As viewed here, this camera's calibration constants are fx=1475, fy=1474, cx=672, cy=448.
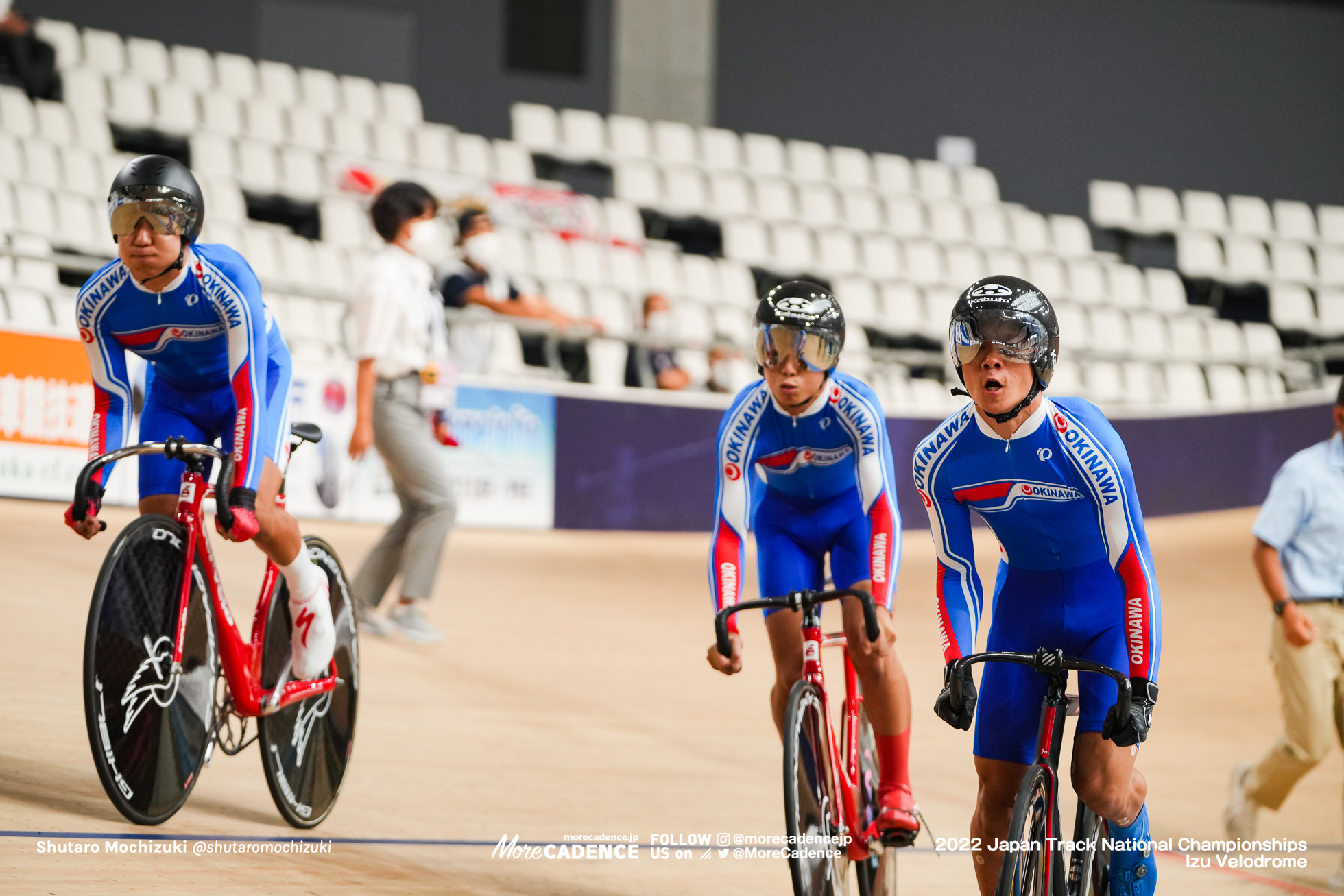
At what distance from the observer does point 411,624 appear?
6.39m

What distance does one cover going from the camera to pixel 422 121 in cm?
1474

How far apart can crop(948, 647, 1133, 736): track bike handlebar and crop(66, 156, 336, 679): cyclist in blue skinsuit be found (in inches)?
64.7

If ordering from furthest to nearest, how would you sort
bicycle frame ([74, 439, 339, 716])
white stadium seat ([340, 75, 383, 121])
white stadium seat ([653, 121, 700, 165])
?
white stadium seat ([653, 121, 700, 165])
white stadium seat ([340, 75, 383, 121])
bicycle frame ([74, 439, 339, 716])

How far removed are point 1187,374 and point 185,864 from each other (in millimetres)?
11655

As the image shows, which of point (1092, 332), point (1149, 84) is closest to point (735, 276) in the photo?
point (1092, 332)

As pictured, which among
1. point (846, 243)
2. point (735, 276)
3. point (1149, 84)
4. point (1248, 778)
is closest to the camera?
point (1248, 778)

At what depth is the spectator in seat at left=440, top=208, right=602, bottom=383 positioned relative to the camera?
24.8 ft

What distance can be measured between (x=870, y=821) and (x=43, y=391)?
19.4ft

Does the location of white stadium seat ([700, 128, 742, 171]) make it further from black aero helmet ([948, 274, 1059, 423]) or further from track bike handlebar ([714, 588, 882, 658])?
black aero helmet ([948, 274, 1059, 423])

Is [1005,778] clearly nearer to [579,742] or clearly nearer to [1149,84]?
[579,742]

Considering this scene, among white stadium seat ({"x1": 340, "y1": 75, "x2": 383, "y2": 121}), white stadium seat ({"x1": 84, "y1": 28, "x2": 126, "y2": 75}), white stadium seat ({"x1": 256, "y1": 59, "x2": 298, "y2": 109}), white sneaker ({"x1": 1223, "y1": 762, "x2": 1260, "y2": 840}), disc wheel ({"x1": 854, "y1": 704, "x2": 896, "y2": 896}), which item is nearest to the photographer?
disc wheel ({"x1": 854, "y1": 704, "x2": 896, "y2": 896})

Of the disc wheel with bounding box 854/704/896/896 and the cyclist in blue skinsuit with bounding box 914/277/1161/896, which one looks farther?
the disc wheel with bounding box 854/704/896/896

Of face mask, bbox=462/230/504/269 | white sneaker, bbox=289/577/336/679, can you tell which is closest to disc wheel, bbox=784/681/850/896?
white sneaker, bbox=289/577/336/679

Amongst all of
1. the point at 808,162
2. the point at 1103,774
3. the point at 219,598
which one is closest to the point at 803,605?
the point at 1103,774
